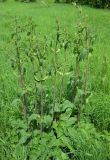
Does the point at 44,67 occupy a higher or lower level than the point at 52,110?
higher

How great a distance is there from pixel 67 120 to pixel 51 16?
8.69 meters

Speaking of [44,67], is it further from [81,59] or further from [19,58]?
[81,59]

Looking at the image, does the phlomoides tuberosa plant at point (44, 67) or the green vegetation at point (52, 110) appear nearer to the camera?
the green vegetation at point (52, 110)

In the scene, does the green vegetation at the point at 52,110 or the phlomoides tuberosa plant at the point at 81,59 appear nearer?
the green vegetation at the point at 52,110

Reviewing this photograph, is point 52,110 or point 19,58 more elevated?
point 19,58

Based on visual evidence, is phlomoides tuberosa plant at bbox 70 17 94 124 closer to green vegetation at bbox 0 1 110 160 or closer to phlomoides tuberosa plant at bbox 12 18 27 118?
green vegetation at bbox 0 1 110 160

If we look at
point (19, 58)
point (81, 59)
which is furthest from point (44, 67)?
point (81, 59)

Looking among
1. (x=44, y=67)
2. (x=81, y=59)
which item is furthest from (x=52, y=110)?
(x=81, y=59)

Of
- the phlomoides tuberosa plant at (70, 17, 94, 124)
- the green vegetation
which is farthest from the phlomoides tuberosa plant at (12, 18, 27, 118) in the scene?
the phlomoides tuberosa plant at (70, 17, 94, 124)

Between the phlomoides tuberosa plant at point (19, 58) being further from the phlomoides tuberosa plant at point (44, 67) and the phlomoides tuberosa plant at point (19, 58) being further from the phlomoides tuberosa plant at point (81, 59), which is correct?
the phlomoides tuberosa plant at point (81, 59)

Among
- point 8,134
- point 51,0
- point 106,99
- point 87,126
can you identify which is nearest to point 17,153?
point 8,134

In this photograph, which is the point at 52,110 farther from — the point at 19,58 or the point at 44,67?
the point at 19,58

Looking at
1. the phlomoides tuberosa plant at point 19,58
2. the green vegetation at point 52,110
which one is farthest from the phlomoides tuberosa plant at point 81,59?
the phlomoides tuberosa plant at point 19,58

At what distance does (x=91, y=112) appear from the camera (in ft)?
13.7
